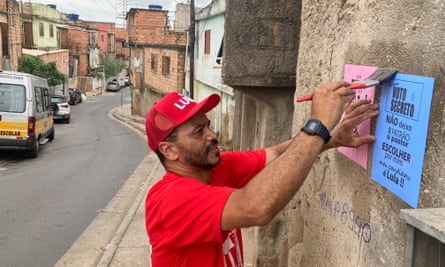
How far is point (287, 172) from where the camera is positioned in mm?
1564

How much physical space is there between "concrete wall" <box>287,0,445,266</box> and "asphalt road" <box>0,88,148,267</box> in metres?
4.60

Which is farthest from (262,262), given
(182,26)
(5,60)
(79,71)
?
(79,71)

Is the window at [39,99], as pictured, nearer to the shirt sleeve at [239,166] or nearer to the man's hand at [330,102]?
the shirt sleeve at [239,166]

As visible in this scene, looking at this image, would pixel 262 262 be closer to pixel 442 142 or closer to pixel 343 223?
pixel 343 223

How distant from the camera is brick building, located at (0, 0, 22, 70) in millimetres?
22516

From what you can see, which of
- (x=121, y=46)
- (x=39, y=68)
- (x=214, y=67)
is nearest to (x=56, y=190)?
(x=214, y=67)

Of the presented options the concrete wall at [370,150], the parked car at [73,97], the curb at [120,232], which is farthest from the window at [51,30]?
the concrete wall at [370,150]

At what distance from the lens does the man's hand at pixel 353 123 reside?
169 cm

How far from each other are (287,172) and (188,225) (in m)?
0.45

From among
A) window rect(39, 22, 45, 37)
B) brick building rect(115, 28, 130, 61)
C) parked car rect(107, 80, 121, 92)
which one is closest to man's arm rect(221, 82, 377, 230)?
window rect(39, 22, 45, 37)

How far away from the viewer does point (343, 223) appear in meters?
1.92

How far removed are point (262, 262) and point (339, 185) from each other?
2.54 meters

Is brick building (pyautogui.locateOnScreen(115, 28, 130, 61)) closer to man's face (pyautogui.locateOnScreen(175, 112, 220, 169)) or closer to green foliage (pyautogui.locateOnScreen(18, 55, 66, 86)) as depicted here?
green foliage (pyautogui.locateOnScreen(18, 55, 66, 86))

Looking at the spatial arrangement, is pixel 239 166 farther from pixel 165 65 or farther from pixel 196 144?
pixel 165 65
